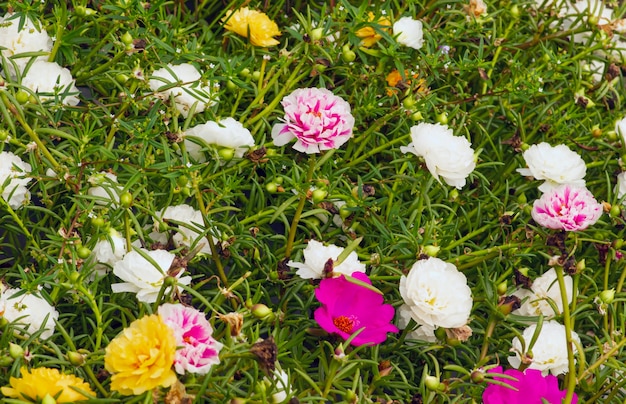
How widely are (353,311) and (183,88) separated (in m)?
0.45

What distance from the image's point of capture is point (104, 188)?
1.11m

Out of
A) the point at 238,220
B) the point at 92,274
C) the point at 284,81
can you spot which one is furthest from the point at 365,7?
the point at 92,274

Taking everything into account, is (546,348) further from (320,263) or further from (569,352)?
(320,263)

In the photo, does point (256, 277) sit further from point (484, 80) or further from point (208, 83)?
point (484, 80)

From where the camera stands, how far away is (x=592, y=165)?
4.91ft

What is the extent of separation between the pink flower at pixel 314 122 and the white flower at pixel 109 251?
30 cm

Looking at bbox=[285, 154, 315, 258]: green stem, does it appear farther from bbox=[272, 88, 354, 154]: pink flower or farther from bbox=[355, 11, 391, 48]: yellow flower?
bbox=[355, 11, 391, 48]: yellow flower

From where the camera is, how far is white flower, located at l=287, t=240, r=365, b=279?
1.14 m

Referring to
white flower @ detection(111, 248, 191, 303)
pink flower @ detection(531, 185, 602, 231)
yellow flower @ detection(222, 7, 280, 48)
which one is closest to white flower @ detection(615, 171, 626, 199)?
pink flower @ detection(531, 185, 602, 231)

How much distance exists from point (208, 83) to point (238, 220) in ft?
0.79

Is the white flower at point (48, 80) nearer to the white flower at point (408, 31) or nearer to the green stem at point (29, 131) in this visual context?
the green stem at point (29, 131)

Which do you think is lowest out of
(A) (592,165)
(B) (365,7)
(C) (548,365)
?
(C) (548,365)

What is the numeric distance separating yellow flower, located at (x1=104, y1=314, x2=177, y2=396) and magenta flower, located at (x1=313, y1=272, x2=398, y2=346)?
1.00 feet

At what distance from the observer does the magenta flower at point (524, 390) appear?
43.0 inches
